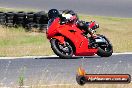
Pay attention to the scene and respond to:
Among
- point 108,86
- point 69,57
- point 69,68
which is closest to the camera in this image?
point 108,86

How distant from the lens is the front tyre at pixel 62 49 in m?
14.6

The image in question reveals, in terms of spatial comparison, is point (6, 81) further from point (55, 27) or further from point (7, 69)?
point (55, 27)

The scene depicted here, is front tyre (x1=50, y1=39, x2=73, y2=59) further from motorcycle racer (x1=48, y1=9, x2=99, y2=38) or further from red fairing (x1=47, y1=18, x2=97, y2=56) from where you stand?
motorcycle racer (x1=48, y1=9, x2=99, y2=38)

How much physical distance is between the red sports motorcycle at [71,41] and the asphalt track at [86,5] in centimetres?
1804

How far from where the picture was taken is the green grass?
698 inches

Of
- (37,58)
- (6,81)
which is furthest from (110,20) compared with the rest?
(6,81)

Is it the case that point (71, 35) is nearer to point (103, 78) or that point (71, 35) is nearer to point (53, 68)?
point (53, 68)

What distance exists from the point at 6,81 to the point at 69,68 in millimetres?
2626

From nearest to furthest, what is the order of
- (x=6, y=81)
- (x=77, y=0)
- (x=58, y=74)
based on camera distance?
(x=6, y=81) → (x=58, y=74) → (x=77, y=0)

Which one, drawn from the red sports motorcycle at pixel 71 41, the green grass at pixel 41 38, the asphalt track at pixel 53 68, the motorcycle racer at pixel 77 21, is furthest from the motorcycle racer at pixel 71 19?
the green grass at pixel 41 38

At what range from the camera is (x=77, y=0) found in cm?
3744

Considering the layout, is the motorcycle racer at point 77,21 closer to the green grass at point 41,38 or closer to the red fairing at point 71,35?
the red fairing at point 71,35

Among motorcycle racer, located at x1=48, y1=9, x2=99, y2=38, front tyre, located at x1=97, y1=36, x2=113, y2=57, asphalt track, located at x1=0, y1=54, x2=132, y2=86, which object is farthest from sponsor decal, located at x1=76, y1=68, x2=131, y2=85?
front tyre, located at x1=97, y1=36, x2=113, y2=57

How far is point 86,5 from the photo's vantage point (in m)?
35.7
